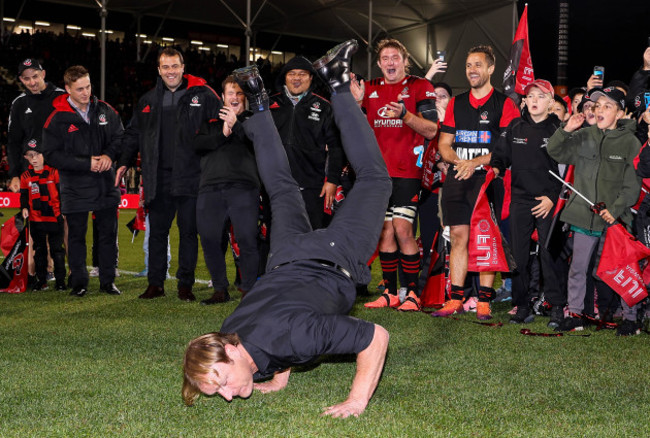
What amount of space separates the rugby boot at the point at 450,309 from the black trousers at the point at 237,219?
5.39 feet

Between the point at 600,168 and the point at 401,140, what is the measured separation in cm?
171

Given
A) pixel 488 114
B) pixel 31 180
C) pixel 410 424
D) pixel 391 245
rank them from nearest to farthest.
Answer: pixel 410 424 < pixel 488 114 < pixel 391 245 < pixel 31 180

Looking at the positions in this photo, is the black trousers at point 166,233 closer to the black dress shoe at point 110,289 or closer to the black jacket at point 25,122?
the black dress shoe at point 110,289

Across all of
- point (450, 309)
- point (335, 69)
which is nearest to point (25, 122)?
point (335, 69)

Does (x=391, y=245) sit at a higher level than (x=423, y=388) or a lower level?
higher

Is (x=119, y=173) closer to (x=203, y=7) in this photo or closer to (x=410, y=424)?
(x=410, y=424)

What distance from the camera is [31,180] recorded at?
784 cm

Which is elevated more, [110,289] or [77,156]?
[77,156]

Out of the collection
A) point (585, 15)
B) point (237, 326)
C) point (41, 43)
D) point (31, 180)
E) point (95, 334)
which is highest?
point (585, 15)

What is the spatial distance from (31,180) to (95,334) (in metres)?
3.27

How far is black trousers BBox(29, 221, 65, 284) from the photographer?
766cm

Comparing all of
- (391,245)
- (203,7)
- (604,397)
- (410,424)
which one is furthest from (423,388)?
(203,7)

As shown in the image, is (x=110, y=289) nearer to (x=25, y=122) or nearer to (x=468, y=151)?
(x=25, y=122)

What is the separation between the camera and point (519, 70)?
8383 mm
